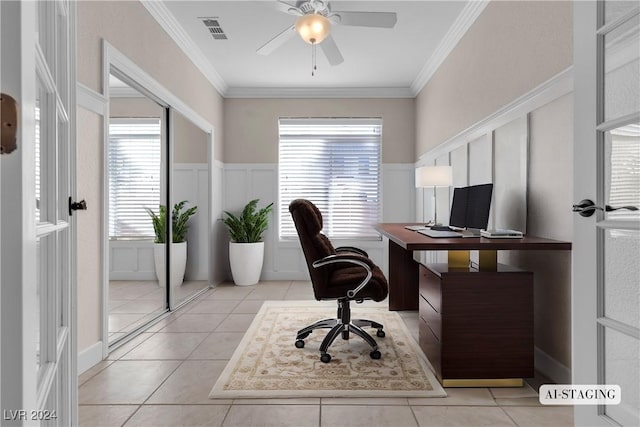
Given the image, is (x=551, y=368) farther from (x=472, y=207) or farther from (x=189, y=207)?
(x=189, y=207)

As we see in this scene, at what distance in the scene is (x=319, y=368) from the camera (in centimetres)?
245

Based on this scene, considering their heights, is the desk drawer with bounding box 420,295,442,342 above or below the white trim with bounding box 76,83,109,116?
below

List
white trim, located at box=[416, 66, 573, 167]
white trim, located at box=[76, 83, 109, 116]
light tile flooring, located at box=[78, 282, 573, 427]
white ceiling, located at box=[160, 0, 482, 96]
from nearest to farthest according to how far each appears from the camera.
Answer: light tile flooring, located at box=[78, 282, 573, 427] → white trim, located at box=[416, 66, 573, 167] → white trim, located at box=[76, 83, 109, 116] → white ceiling, located at box=[160, 0, 482, 96]

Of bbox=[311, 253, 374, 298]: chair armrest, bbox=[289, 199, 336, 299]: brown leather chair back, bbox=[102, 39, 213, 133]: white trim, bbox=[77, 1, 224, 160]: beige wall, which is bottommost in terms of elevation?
bbox=[311, 253, 374, 298]: chair armrest

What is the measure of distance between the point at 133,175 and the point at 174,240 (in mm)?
1007

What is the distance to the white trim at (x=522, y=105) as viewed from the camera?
2066 millimetres

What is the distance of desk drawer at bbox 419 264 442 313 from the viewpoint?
2215mm

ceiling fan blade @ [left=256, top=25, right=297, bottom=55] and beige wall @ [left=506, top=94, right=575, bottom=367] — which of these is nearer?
beige wall @ [left=506, top=94, right=575, bottom=367]

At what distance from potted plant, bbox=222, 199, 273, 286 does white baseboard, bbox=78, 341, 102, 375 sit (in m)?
2.68

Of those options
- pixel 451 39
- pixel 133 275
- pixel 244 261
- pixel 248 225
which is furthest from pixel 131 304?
pixel 451 39

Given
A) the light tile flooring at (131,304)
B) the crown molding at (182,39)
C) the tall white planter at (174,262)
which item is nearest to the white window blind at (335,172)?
the crown molding at (182,39)

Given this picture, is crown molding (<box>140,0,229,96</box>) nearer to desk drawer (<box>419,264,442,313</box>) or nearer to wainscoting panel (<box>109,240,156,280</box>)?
wainscoting panel (<box>109,240,156,280</box>)

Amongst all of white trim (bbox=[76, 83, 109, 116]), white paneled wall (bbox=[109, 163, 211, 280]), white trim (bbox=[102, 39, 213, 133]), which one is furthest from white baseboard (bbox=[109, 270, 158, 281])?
white trim (bbox=[102, 39, 213, 133])

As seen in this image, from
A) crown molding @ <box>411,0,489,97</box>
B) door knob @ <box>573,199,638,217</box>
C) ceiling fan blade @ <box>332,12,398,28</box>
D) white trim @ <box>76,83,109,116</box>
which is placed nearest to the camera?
door knob @ <box>573,199,638,217</box>
